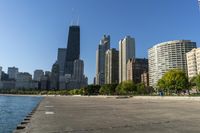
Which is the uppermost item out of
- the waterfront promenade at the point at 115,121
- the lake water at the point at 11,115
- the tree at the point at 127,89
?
the tree at the point at 127,89

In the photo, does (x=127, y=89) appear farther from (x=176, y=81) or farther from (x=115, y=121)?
(x=115, y=121)

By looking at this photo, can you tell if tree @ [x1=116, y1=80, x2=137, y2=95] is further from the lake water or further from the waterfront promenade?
the waterfront promenade

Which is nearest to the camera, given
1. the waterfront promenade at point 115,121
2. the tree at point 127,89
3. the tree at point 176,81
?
the waterfront promenade at point 115,121

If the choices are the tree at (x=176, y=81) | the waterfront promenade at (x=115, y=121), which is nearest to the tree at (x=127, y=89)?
the tree at (x=176, y=81)

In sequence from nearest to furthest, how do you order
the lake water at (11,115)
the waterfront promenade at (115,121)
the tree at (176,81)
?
the waterfront promenade at (115,121)
the lake water at (11,115)
the tree at (176,81)

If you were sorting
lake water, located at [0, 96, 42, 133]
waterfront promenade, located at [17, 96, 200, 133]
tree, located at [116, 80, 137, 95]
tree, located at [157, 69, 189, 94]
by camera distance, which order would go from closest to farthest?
waterfront promenade, located at [17, 96, 200, 133]
lake water, located at [0, 96, 42, 133]
tree, located at [157, 69, 189, 94]
tree, located at [116, 80, 137, 95]

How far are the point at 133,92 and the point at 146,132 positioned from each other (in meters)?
175

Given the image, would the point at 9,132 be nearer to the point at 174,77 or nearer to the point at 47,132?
the point at 47,132

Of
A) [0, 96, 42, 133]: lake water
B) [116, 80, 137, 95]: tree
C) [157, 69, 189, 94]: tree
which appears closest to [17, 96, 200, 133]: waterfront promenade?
[0, 96, 42, 133]: lake water

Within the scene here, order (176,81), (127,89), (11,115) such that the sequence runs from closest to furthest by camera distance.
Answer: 1. (11,115)
2. (176,81)
3. (127,89)

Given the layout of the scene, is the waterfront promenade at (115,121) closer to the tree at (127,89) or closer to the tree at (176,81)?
the tree at (176,81)

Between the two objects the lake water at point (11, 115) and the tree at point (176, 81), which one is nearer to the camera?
the lake water at point (11, 115)

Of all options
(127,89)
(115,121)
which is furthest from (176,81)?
(115,121)

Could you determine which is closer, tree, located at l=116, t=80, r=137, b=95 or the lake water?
the lake water
